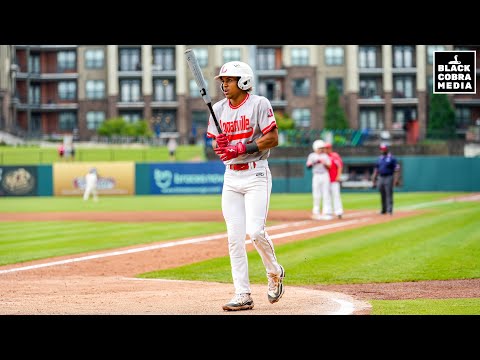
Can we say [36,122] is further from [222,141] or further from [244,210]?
[222,141]

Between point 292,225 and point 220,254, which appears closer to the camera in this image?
point 220,254

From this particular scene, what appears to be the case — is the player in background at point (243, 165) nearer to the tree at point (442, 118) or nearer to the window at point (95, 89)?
the tree at point (442, 118)

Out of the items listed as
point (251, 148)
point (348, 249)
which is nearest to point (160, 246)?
point (348, 249)

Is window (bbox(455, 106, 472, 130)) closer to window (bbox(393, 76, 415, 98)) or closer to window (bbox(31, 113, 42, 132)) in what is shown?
window (bbox(393, 76, 415, 98))

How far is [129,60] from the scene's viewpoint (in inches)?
2741

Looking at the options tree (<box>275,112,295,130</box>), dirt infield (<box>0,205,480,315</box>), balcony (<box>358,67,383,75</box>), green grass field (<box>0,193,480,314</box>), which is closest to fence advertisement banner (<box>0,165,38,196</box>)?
tree (<box>275,112,295,130</box>)

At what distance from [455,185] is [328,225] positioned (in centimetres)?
2365

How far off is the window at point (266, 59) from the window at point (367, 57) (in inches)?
315

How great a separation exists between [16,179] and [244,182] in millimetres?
38974

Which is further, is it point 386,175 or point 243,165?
point 386,175

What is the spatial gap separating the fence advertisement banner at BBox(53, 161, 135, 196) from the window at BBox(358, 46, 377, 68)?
20.7 m

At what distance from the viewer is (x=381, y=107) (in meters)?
64.0
